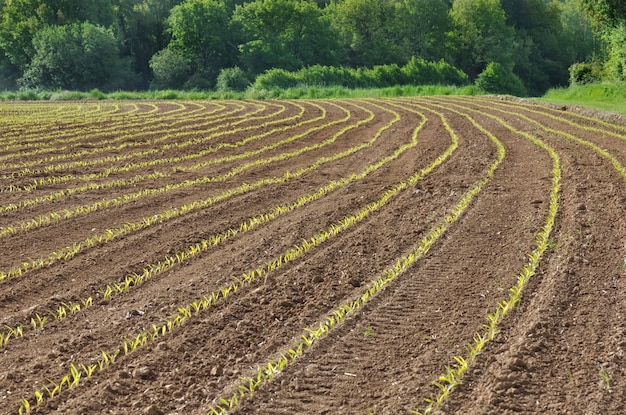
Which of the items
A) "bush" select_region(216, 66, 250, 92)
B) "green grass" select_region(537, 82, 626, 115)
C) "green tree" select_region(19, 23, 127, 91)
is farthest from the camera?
"green tree" select_region(19, 23, 127, 91)

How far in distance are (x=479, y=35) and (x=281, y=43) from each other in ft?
70.6

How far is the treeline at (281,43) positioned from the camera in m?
60.1

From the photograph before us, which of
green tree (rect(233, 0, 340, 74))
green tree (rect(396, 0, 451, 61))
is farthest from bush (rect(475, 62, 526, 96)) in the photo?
green tree (rect(396, 0, 451, 61))

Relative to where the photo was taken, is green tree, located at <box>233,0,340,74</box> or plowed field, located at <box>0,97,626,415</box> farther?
green tree, located at <box>233,0,340,74</box>

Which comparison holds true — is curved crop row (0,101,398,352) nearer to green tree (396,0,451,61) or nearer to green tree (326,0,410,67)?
green tree (326,0,410,67)

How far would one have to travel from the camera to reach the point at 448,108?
28.2 m

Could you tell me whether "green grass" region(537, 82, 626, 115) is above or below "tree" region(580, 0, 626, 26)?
below

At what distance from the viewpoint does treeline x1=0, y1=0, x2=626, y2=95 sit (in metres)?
60.1

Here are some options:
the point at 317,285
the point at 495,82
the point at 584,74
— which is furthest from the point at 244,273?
the point at 495,82

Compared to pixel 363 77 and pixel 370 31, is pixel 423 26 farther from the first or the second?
pixel 363 77

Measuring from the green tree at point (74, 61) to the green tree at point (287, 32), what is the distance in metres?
12.5

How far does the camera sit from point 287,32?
68.9 meters

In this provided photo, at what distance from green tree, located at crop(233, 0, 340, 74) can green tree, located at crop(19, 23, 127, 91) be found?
41.1 feet

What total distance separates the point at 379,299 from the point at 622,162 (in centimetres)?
835
